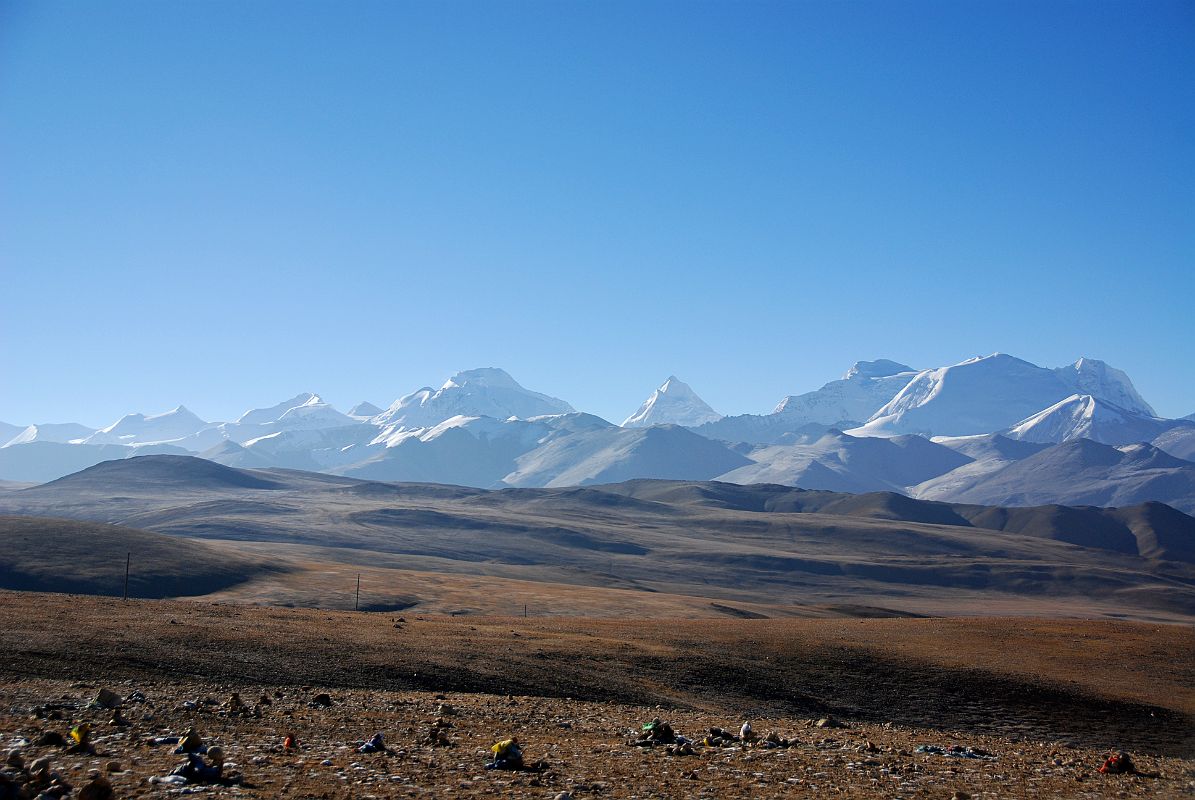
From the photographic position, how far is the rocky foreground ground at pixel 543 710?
1752 centimetres

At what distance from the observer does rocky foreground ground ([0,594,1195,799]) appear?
57.5 feet

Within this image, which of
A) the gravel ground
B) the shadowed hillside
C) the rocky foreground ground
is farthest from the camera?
the shadowed hillside

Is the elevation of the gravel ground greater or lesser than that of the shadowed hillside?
greater

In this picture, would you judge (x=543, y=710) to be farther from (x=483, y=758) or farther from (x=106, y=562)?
(x=106, y=562)

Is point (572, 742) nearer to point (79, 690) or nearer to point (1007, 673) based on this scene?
point (79, 690)

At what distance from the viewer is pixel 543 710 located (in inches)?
1164

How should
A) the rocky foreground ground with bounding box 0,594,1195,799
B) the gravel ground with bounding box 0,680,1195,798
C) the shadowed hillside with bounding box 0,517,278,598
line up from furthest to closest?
the shadowed hillside with bounding box 0,517,278,598, the rocky foreground ground with bounding box 0,594,1195,799, the gravel ground with bounding box 0,680,1195,798

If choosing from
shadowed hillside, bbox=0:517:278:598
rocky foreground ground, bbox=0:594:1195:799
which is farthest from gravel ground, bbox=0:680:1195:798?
shadowed hillside, bbox=0:517:278:598

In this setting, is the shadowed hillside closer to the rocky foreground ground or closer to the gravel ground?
the rocky foreground ground

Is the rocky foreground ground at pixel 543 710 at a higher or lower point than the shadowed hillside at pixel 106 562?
higher

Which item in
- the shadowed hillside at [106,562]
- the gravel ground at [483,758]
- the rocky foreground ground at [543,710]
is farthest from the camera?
the shadowed hillside at [106,562]

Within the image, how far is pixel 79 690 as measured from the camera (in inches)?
1003

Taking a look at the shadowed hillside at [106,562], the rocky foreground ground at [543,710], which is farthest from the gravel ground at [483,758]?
the shadowed hillside at [106,562]

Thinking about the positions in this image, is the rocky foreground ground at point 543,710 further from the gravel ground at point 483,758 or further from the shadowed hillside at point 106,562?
the shadowed hillside at point 106,562
